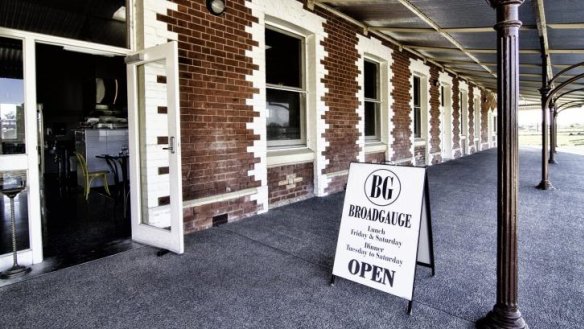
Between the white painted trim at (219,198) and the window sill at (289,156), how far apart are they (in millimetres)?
595

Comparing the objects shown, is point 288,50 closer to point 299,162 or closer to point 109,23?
point 299,162

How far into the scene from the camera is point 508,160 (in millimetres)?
1952

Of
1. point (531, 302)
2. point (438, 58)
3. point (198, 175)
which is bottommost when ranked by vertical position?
point (531, 302)

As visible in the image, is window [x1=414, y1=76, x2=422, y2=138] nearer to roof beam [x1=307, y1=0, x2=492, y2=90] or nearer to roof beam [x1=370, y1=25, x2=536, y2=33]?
roof beam [x1=307, y1=0, x2=492, y2=90]

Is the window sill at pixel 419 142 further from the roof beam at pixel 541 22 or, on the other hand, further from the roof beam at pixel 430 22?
the roof beam at pixel 541 22

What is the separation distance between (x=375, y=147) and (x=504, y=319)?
5.86m

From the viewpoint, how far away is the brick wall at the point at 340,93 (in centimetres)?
596

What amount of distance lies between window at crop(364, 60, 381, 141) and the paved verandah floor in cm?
406

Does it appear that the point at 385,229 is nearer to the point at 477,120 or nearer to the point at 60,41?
the point at 60,41

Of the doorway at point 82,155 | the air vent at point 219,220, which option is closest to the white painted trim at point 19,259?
the doorway at point 82,155

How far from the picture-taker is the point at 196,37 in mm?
3953

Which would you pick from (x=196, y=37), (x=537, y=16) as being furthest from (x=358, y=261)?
(x=537, y=16)

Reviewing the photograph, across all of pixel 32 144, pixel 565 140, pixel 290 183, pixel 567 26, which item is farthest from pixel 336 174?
pixel 565 140

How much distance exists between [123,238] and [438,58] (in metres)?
9.16
